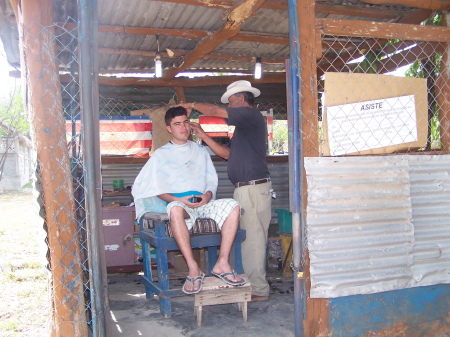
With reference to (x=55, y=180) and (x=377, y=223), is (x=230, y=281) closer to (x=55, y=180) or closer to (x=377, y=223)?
(x=377, y=223)

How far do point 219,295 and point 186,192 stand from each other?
3.25ft

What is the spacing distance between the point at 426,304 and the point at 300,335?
1010 mm

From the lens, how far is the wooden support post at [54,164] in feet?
8.98

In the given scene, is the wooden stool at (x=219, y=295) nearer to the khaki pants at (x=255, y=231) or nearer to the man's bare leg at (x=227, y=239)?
the man's bare leg at (x=227, y=239)

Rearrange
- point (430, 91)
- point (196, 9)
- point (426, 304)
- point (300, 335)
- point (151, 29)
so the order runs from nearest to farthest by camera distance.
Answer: point (300, 335)
point (426, 304)
point (430, 91)
point (196, 9)
point (151, 29)

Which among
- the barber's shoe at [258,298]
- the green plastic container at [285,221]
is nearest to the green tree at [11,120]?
the barber's shoe at [258,298]

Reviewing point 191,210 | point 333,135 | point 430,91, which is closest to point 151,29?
point 191,210

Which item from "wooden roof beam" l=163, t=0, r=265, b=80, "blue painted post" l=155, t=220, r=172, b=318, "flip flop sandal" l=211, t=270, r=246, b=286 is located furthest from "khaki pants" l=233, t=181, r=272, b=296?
"wooden roof beam" l=163, t=0, r=265, b=80

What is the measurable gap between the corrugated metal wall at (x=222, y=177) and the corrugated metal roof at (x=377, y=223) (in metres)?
3.79

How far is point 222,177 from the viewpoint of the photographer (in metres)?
7.06

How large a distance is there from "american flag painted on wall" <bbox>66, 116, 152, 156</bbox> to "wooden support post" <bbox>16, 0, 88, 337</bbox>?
358 centimetres

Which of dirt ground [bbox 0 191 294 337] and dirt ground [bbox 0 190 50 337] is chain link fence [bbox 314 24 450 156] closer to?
dirt ground [bbox 0 191 294 337]

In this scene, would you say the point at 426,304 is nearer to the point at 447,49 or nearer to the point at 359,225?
the point at 359,225

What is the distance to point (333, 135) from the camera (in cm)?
312
